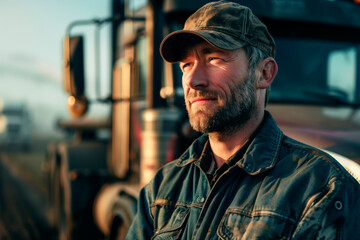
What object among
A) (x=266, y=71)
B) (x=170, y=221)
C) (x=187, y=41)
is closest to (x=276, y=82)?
(x=266, y=71)

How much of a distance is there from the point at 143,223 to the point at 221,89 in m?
0.69

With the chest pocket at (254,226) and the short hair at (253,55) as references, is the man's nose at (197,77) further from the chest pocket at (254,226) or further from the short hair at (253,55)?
the chest pocket at (254,226)

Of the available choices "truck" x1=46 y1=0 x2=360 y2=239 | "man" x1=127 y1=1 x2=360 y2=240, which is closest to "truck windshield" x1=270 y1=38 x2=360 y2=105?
"truck" x1=46 y1=0 x2=360 y2=239

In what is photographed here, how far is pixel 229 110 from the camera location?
1.62m

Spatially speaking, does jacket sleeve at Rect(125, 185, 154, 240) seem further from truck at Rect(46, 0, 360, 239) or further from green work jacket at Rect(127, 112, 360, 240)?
truck at Rect(46, 0, 360, 239)

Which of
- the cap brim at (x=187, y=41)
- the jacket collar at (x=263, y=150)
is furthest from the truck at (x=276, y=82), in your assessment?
the cap brim at (x=187, y=41)

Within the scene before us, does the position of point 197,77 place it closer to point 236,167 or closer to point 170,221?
point 236,167

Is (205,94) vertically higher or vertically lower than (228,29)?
lower

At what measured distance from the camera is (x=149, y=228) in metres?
1.80

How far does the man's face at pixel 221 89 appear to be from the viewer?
1615mm

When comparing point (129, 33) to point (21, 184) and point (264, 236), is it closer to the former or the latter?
point (264, 236)

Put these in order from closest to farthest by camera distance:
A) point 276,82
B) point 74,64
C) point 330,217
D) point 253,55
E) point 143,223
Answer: point 330,217, point 253,55, point 143,223, point 276,82, point 74,64

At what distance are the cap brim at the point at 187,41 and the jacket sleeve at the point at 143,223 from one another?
635 millimetres

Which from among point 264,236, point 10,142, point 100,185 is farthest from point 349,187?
point 10,142
